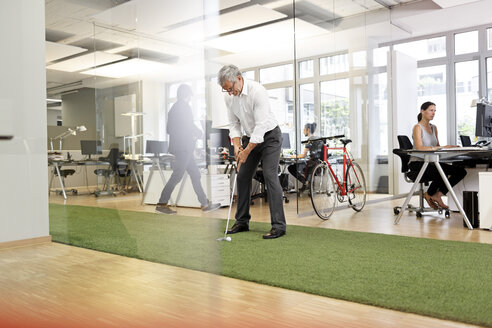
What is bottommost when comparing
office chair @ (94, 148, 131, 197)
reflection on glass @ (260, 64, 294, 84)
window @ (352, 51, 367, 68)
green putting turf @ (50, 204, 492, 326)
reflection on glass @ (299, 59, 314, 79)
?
green putting turf @ (50, 204, 492, 326)

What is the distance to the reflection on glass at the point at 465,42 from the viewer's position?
7.95 metres

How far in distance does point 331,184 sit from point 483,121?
55.8 inches

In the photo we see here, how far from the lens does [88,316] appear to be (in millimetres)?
1649

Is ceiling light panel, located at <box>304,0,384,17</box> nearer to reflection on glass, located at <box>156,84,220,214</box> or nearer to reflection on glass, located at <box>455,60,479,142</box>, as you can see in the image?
reflection on glass, located at <box>455,60,479,142</box>

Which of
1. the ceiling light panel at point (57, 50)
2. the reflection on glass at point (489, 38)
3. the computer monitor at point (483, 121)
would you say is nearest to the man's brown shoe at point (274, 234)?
the ceiling light panel at point (57, 50)

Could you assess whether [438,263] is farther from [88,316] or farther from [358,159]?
[358,159]

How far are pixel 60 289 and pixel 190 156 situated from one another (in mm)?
1382

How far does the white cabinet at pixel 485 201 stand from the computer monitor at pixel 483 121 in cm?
54

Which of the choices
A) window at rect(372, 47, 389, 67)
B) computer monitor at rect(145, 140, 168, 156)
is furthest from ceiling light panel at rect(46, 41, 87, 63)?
window at rect(372, 47, 389, 67)

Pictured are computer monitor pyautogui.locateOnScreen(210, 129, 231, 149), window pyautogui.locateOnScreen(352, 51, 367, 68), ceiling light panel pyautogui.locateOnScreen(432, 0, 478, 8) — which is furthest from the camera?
ceiling light panel pyautogui.locateOnScreen(432, 0, 478, 8)

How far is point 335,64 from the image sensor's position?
5.54m

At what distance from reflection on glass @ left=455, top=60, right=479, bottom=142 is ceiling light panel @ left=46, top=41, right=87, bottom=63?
21.0 feet

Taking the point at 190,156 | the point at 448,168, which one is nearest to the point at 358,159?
the point at 448,168

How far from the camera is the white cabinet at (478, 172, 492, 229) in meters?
3.60
